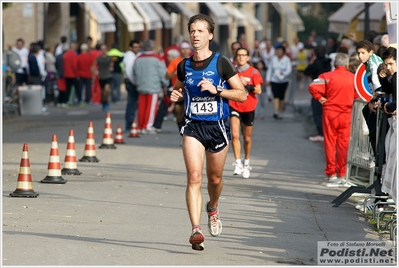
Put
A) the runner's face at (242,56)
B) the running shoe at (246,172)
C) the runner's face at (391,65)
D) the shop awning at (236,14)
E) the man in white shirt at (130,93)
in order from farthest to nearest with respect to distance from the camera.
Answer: the shop awning at (236,14), the man in white shirt at (130,93), the runner's face at (242,56), the running shoe at (246,172), the runner's face at (391,65)

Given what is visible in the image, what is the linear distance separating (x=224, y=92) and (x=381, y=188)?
2.65 m

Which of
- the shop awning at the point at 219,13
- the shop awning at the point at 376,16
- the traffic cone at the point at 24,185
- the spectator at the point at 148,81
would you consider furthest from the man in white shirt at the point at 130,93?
the shop awning at the point at 219,13

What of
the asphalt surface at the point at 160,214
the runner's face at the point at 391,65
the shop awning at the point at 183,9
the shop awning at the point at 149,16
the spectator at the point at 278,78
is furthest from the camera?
the shop awning at the point at 183,9

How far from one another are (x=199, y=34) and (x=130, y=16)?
3365 cm

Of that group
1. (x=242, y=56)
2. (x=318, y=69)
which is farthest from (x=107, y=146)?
(x=318, y=69)

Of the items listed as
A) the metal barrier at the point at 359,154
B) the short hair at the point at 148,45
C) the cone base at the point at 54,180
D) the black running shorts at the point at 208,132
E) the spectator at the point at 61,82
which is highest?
the black running shorts at the point at 208,132

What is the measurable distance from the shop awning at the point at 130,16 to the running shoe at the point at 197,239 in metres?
32.7

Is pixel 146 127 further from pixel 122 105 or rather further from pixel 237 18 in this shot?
pixel 237 18

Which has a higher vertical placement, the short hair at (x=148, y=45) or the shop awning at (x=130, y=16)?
the short hair at (x=148, y=45)

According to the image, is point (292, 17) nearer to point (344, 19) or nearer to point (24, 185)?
point (344, 19)

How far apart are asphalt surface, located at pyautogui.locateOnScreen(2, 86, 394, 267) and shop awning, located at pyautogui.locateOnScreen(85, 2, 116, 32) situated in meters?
19.7

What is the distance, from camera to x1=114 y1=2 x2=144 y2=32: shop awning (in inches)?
1604

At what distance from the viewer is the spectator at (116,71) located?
1207 inches

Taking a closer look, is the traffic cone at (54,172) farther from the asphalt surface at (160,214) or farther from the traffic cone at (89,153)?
the traffic cone at (89,153)
